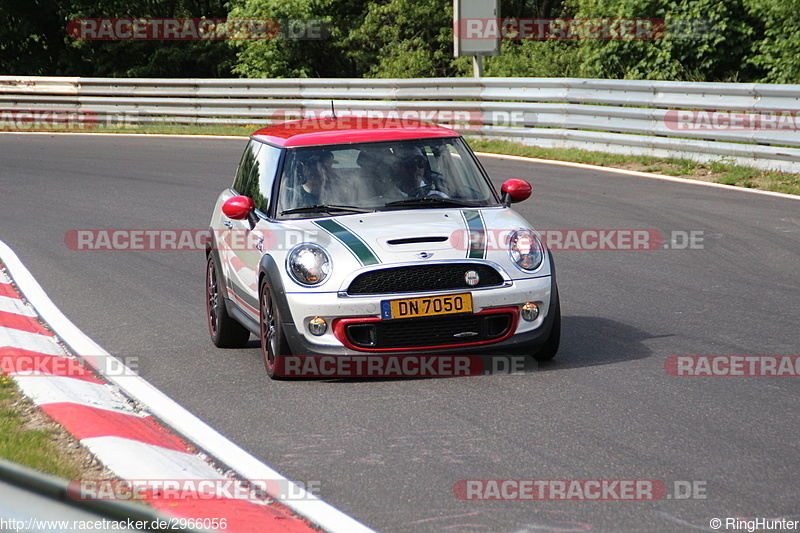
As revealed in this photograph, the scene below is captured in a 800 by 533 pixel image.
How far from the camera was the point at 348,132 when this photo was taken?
753 centimetres

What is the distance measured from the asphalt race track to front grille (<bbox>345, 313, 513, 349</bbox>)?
0.24m

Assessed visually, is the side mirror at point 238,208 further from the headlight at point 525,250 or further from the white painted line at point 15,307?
the white painted line at point 15,307

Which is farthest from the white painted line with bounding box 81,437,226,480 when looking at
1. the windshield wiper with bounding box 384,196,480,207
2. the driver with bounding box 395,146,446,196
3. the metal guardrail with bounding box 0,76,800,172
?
the metal guardrail with bounding box 0,76,800,172

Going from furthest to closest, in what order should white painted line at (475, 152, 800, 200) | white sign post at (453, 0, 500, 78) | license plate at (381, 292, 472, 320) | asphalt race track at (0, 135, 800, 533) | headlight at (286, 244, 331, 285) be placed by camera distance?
white sign post at (453, 0, 500, 78) < white painted line at (475, 152, 800, 200) < headlight at (286, 244, 331, 285) < license plate at (381, 292, 472, 320) < asphalt race track at (0, 135, 800, 533)

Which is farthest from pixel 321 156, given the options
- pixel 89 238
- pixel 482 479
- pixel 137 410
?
pixel 89 238

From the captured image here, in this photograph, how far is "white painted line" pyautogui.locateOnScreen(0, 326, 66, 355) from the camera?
7.46 metres

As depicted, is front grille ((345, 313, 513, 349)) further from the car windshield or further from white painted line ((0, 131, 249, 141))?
white painted line ((0, 131, 249, 141))

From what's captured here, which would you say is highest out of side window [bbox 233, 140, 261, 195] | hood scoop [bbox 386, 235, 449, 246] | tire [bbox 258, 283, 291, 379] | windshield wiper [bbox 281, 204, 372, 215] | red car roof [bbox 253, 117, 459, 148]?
red car roof [bbox 253, 117, 459, 148]

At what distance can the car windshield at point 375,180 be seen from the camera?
23.4ft

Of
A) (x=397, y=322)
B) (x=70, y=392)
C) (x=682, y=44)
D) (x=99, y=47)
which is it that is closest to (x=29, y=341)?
(x=70, y=392)

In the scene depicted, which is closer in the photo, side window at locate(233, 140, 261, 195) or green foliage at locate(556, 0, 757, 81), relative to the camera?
side window at locate(233, 140, 261, 195)

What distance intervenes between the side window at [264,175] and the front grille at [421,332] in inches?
51.6

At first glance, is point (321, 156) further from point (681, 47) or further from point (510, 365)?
point (681, 47)

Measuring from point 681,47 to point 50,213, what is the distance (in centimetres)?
1337
